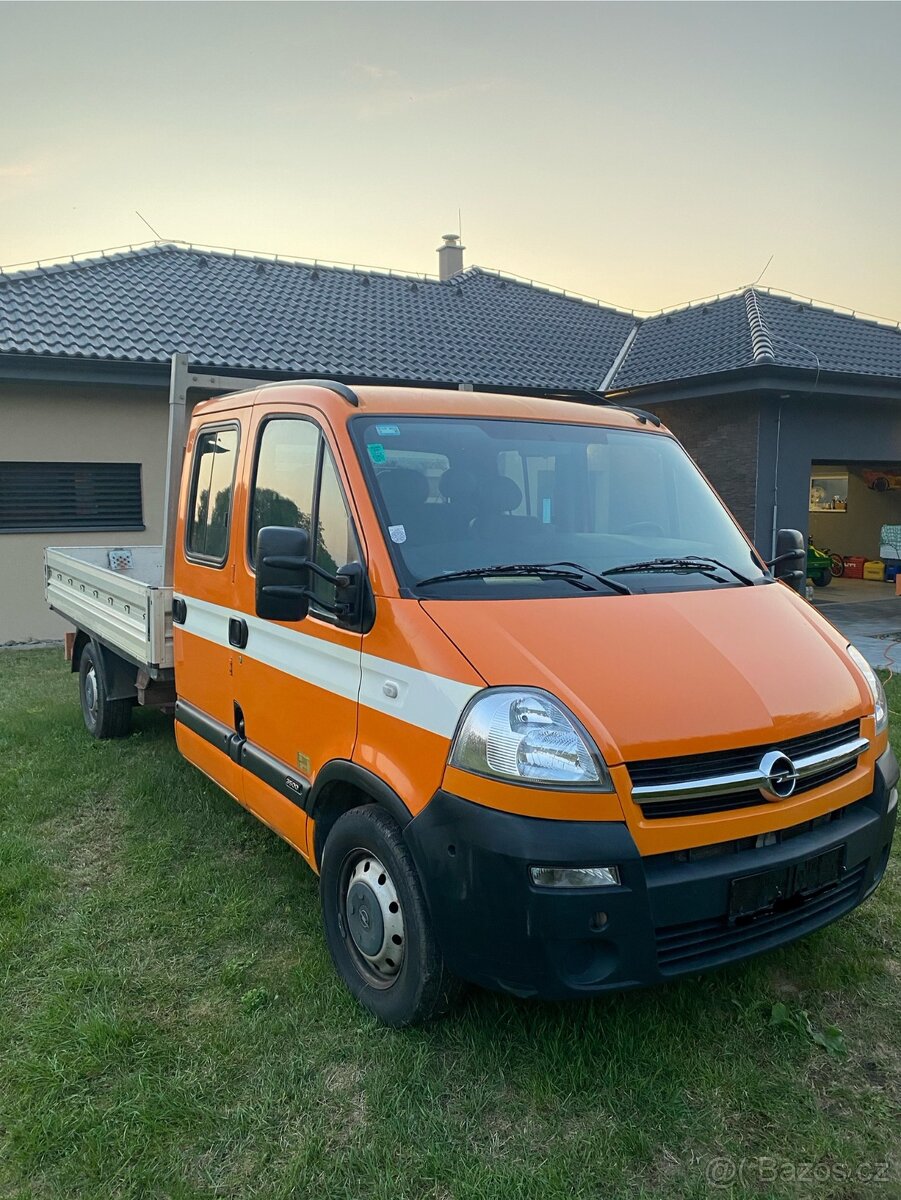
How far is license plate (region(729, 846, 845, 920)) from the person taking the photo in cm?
261

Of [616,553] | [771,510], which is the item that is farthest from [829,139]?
[616,553]

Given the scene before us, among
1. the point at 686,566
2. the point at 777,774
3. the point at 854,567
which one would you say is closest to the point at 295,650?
the point at 686,566

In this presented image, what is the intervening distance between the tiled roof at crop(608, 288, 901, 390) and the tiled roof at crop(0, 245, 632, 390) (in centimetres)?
105

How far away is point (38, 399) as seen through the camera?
37.6 feet

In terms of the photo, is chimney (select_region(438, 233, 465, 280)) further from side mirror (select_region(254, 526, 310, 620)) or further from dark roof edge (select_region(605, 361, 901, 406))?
side mirror (select_region(254, 526, 310, 620))

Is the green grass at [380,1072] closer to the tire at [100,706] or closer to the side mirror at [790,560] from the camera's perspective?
the side mirror at [790,560]

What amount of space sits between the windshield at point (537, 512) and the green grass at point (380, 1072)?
1529 millimetres

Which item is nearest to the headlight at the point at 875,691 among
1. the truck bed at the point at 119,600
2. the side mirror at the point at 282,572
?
the side mirror at the point at 282,572

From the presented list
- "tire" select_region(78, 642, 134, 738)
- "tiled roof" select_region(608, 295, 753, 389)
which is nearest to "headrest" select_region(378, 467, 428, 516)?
"tire" select_region(78, 642, 134, 738)

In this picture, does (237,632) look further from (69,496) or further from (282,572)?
(69,496)

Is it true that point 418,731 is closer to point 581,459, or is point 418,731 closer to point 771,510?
point 581,459

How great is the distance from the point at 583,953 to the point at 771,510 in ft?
40.6

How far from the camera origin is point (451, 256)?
22.5 m

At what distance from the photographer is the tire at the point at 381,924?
9.16 ft
